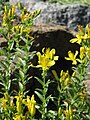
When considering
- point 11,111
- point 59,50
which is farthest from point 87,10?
point 11,111

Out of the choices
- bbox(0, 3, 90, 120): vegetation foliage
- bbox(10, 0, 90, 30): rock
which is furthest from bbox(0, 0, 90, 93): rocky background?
bbox(0, 3, 90, 120): vegetation foliage

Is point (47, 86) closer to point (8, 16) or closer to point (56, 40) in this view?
point (8, 16)

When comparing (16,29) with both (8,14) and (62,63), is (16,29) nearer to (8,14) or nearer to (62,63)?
(8,14)

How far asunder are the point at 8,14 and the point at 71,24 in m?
4.33

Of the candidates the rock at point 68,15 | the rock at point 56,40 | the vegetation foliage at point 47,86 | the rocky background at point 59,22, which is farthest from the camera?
the rock at point 68,15

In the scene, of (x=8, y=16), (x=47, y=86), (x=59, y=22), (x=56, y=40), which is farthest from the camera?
(x=59, y=22)

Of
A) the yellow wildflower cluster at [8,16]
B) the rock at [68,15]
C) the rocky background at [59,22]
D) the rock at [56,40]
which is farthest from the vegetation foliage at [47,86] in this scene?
the rock at [68,15]

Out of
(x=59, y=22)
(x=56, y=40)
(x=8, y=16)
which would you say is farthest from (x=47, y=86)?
(x=59, y=22)

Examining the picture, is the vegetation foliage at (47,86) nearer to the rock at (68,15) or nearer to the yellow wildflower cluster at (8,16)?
the yellow wildflower cluster at (8,16)

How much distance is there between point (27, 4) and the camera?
26.7ft

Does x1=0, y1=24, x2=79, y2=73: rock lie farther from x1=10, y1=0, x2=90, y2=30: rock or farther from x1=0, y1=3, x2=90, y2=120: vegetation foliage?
x1=10, y1=0, x2=90, y2=30: rock

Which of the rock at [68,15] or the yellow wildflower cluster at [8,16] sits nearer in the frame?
the yellow wildflower cluster at [8,16]

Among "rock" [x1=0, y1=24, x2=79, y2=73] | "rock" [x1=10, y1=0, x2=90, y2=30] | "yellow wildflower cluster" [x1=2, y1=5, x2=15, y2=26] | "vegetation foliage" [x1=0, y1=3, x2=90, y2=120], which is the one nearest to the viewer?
"vegetation foliage" [x1=0, y1=3, x2=90, y2=120]

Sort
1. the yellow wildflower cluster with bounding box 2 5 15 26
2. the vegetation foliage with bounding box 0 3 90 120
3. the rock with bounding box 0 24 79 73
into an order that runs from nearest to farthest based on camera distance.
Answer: the vegetation foliage with bounding box 0 3 90 120 < the yellow wildflower cluster with bounding box 2 5 15 26 < the rock with bounding box 0 24 79 73
